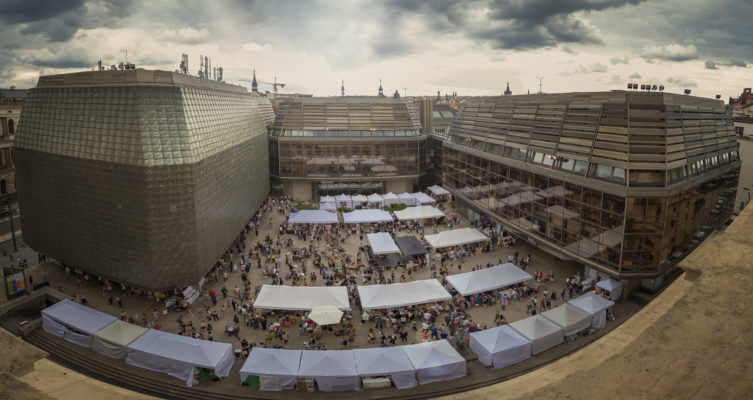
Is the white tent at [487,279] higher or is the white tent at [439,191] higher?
the white tent at [439,191]

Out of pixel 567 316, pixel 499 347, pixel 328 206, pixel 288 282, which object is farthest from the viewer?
pixel 328 206

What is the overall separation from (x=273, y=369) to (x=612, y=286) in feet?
75.0

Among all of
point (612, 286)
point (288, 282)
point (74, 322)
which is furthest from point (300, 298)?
point (612, 286)

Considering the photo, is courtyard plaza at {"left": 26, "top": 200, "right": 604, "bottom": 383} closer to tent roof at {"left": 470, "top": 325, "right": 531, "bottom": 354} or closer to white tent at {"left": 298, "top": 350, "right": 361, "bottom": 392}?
tent roof at {"left": 470, "top": 325, "right": 531, "bottom": 354}

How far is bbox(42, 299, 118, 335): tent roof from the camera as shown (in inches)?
965

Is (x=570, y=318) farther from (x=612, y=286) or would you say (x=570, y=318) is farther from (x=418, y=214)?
(x=418, y=214)

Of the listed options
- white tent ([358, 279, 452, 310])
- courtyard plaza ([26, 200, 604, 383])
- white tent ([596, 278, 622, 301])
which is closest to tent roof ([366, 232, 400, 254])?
courtyard plaza ([26, 200, 604, 383])

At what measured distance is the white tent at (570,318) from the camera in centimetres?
2456

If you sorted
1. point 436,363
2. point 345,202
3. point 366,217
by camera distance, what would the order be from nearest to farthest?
1. point 436,363
2. point 366,217
3. point 345,202

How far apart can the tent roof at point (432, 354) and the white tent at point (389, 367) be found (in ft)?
1.32

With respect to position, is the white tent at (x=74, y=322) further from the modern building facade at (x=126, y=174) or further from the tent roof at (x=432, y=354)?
the tent roof at (x=432, y=354)

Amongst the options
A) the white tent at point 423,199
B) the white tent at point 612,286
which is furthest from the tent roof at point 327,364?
the white tent at point 423,199

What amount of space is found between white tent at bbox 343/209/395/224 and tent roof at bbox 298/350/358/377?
22365 mm

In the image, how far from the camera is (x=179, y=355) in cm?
2214
